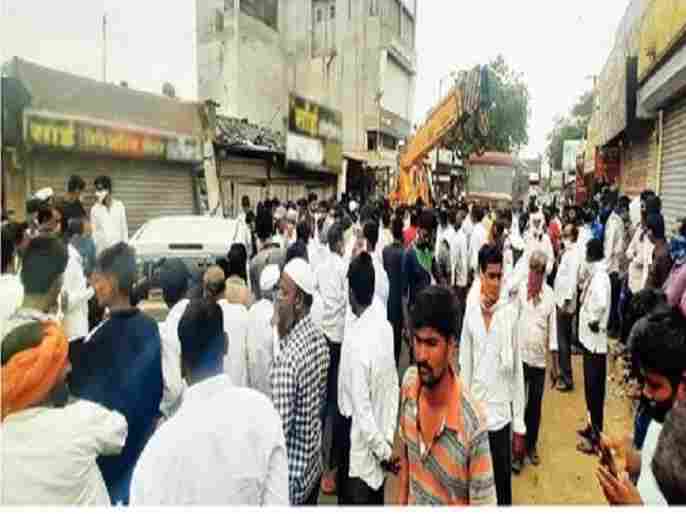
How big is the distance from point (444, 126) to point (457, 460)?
7194 mm

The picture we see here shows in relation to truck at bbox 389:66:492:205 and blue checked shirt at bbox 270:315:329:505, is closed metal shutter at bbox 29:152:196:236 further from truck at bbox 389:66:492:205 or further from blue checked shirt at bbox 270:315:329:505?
blue checked shirt at bbox 270:315:329:505

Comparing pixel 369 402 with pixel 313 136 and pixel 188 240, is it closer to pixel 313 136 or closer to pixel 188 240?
pixel 188 240

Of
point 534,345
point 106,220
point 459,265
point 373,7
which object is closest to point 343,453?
point 534,345

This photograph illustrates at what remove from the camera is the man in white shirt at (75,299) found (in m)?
3.46

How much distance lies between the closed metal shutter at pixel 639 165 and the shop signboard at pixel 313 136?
7.69 m

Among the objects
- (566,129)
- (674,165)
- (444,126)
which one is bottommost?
(674,165)

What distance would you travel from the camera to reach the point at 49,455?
5.34 ft

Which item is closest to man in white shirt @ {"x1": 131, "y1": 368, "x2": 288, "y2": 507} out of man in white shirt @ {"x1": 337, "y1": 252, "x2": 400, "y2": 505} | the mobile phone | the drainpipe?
the mobile phone

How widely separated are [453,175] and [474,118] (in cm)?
2025

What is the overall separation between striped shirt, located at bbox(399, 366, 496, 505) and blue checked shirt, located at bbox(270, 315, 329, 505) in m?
0.58

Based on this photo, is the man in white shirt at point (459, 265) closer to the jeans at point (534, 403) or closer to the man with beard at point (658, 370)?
the jeans at point (534, 403)

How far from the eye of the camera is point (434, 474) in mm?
1886

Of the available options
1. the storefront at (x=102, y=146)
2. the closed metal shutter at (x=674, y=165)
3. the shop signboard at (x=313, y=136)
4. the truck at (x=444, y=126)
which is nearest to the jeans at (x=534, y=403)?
the storefront at (x=102, y=146)

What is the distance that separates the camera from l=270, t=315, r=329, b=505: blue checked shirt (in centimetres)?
236
